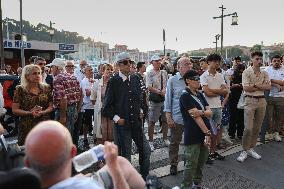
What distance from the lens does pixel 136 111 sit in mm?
4957

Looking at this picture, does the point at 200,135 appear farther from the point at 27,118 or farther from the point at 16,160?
the point at 16,160

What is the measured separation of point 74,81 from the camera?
609 centimetres

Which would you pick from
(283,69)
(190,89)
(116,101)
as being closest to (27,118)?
(116,101)

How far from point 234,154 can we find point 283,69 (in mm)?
2526

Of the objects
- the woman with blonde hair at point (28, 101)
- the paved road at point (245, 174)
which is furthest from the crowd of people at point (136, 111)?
the paved road at point (245, 174)

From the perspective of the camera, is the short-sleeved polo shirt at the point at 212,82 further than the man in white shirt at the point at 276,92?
No

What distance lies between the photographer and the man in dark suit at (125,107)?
16.0 ft

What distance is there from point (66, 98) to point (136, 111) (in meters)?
1.57

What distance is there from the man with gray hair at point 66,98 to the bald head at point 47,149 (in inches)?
152

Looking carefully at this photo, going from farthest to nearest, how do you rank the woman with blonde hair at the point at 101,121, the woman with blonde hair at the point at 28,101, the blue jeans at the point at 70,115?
the blue jeans at the point at 70,115, the woman with blonde hair at the point at 101,121, the woman with blonde hair at the point at 28,101

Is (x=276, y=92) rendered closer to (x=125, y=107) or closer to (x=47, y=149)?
(x=125, y=107)

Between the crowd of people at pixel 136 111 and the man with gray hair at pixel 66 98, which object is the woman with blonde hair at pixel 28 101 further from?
the man with gray hair at pixel 66 98

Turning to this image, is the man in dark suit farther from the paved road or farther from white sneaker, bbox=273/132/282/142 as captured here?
white sneaker, bbox=273/132/282/142

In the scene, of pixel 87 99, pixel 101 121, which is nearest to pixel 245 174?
pixel 101 121
